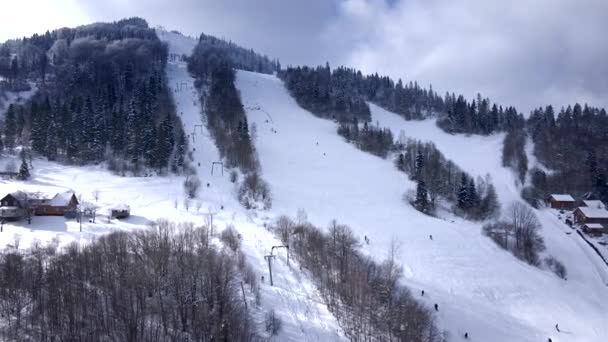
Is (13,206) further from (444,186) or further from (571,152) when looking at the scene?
(571,152)

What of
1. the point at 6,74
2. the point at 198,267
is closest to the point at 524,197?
the point at 198,267

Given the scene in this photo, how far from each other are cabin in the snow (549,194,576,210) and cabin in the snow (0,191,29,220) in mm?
85570

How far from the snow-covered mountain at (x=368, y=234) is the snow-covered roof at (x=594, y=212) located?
436 cm

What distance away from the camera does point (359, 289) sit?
28.8 metres

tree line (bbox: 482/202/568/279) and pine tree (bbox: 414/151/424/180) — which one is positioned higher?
pine tree (bbox: 414/151/424/180)

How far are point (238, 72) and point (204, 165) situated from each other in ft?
293

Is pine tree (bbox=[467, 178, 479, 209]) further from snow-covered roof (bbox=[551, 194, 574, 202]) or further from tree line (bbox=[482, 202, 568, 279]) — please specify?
snow-covered roof (bbox=[551, 194, 574, 202])

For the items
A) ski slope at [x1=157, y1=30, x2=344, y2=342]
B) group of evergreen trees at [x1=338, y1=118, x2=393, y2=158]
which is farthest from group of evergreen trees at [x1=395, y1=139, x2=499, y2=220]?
ski slope at [x1=157, y1=30, x2=344, y2=342]

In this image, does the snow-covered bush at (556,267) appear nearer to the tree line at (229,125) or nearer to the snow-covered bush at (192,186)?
the tree line at (229,125)

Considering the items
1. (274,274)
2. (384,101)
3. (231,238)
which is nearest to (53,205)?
(231,238)

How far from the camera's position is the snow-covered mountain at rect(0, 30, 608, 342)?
34000 millimetres

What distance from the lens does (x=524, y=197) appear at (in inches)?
2886

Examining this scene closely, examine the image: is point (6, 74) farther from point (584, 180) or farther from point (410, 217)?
point (584, 180)

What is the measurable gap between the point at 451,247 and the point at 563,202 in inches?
1486
